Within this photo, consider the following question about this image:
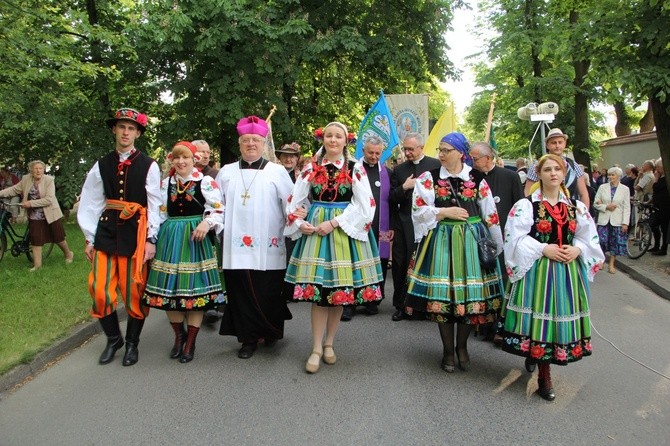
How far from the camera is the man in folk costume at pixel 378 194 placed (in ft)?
20.4

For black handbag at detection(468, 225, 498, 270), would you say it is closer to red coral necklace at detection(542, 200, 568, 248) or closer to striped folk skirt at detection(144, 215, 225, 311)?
red coral necklace at detection(542, 200, 568, 248)

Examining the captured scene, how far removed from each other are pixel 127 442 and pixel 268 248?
6.42 ft

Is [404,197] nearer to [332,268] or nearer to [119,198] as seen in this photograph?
[332,268]

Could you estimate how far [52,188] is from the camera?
9016 mm

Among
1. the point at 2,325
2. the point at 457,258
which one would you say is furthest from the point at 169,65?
the point at 457,258

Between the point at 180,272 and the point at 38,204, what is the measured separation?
541cm

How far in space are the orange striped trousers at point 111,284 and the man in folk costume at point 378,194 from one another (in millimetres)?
2445

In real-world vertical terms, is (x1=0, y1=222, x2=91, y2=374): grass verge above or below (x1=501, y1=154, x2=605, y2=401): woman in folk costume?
below

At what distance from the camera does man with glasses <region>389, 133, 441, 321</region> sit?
6.21 m

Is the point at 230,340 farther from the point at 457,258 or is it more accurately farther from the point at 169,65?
the point at 169,65

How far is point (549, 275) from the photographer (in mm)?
3869

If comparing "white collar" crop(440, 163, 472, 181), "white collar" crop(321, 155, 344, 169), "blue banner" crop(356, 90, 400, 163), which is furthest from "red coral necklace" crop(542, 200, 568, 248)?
"blue banner" crop(356, 90, 400, 163)

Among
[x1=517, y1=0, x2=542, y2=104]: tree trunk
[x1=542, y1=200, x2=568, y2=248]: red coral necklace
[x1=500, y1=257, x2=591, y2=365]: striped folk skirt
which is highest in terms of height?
[x1=517, y1=0, x2=542, y2=104]: tree trunk

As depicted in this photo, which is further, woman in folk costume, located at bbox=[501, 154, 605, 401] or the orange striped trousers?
the orange striped trousers
